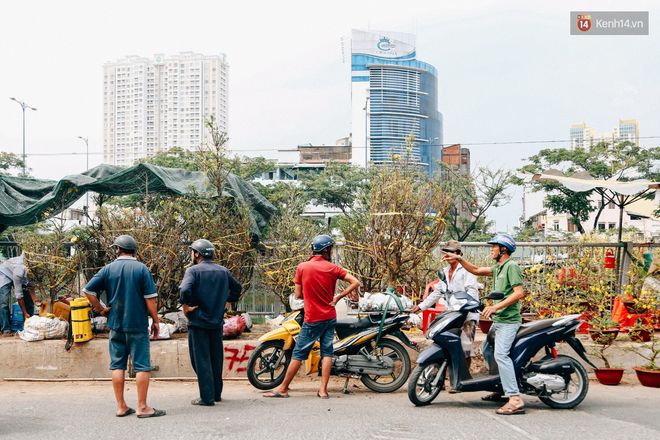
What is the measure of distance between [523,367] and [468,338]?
0.70m

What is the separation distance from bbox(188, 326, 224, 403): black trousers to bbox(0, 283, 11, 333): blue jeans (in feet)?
14.9

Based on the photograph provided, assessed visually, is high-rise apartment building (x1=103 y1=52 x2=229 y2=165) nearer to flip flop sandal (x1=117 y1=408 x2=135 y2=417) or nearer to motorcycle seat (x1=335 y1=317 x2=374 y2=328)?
motorcycle seat (x1=335 y1=317 x2=374 y2=328)

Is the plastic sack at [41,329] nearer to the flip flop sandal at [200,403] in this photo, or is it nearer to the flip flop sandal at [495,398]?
the flip flop sandal at [200,403]

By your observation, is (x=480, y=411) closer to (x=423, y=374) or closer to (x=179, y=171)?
(x=423, y=374)

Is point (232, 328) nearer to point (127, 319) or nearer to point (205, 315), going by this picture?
point (205, 315)

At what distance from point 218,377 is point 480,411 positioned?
9.28 ft

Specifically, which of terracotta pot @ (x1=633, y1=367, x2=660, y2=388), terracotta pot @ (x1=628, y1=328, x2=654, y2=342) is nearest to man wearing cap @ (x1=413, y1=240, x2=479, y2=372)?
terracotta pot @ (x1=633, y1=367, x2=660, y2=388)

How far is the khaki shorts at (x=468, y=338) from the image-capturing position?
21.1 feet

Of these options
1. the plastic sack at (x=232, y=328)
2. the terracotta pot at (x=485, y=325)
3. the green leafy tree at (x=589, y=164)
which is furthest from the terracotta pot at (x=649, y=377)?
the green leafy tree at (x=589, y=164)

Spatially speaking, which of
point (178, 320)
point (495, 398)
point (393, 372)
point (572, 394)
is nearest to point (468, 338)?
point (495, 398)

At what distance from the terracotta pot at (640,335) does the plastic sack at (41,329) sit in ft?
26.7

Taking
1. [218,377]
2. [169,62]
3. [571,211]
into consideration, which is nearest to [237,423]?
[218,377]

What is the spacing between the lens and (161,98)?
99688 mm

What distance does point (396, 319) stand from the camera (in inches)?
267
